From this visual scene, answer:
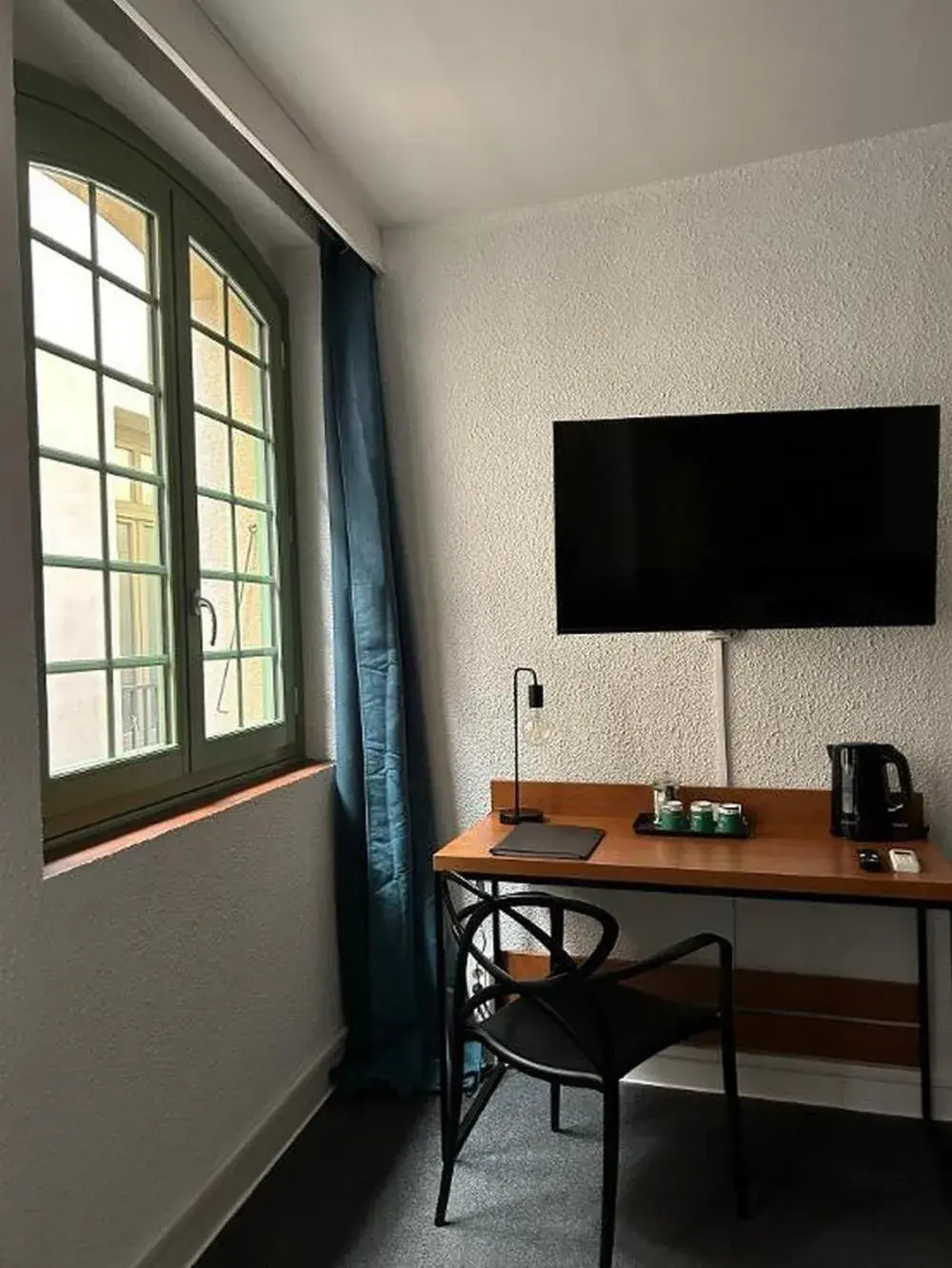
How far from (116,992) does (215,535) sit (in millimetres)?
1079

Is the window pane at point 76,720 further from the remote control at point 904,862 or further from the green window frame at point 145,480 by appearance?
the remote control at point 904,862

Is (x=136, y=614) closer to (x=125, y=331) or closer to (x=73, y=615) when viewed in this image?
(x=73, y=615)

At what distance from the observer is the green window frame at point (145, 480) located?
1.64m

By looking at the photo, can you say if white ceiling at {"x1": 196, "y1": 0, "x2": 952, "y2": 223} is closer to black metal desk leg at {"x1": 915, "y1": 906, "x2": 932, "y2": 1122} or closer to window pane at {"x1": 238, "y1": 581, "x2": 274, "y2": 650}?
window pane at {"x1": 238, "y1": 581, "x2": 274, "y2": 650}

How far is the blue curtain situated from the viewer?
2465 millimetres

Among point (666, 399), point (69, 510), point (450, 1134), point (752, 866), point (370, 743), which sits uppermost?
point (666, 399)

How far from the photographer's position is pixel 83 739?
1729mm

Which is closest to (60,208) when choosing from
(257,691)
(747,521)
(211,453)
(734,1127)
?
(211,453)

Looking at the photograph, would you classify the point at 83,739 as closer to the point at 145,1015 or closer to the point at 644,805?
the point at 145,1015

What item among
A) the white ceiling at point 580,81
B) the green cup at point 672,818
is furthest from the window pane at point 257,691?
the white ceiling at point 580,81

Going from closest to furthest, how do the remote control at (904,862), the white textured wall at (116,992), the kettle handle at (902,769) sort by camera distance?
the white textured wall at (116,992), the remote control at (904,862), the kettle handle at (902,769)

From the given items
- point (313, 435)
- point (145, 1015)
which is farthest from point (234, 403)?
point (145, 1015)

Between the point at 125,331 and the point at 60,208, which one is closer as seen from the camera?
the point at 60,208

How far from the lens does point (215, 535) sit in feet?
7.34
